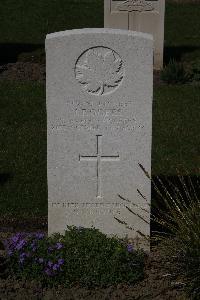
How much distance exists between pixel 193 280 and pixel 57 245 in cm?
117

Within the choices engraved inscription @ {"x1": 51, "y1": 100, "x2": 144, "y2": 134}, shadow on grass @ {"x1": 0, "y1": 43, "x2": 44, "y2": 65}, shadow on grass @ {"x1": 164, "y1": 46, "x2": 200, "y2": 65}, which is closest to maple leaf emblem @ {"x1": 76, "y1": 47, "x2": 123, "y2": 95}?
engraved inscription @ {"x1": 51, "y1": 100, "x2": 144, "y2": 134}

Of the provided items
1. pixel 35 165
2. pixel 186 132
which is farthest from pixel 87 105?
pixel 186 132

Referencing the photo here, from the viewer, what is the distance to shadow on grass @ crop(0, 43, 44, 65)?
14.6 m

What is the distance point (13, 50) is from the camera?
50.8 feet


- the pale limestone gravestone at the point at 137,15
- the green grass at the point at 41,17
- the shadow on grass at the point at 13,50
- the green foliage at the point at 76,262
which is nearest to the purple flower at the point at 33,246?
the green foliage at the point at 76,262

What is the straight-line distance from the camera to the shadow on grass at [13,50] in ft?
47.8

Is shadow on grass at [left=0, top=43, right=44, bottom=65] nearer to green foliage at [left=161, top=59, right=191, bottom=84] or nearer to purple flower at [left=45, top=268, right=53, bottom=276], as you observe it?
green foliage at [left=161, top=59, right=191, bottom=84]

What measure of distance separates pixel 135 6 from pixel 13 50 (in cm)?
341

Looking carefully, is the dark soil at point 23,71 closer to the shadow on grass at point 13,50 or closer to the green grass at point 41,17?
the shadow on grass at point 13,50

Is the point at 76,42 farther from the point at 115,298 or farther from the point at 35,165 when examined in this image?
the point at 35,165

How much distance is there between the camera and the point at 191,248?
5.24 metres

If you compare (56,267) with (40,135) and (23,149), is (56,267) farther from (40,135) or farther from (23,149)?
(40,135)

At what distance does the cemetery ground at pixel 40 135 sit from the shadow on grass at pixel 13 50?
0.8 inches

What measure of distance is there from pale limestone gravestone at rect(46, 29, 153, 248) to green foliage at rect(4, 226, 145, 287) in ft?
1.10
